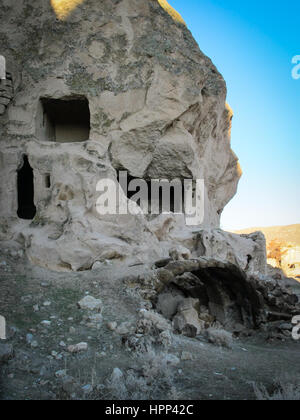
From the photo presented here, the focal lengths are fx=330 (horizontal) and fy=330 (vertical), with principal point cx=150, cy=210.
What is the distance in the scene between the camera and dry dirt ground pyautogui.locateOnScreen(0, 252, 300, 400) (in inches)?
126

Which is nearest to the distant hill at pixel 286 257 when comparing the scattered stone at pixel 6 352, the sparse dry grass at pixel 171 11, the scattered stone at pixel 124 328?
the sparse dry grass at pixel 171 11

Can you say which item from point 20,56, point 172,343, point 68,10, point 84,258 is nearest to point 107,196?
point 84,258

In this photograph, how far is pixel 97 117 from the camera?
304 inches

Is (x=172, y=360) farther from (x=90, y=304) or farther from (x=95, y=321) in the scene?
(x=90, y=304)

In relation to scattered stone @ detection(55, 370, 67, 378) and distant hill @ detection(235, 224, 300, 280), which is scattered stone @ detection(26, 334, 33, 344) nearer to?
scattered stone @ detection(55, 370, 67, 378)

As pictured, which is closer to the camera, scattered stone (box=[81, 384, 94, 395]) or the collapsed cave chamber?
scattered stone (box=[81, 384, 94, 395])

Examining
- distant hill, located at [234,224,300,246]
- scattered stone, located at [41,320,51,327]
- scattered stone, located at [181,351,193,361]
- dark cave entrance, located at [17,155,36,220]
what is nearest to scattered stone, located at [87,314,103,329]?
scattered stone, located at [41,320,51,327]

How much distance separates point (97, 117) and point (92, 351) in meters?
5.46

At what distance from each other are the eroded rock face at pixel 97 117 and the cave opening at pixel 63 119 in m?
0.03

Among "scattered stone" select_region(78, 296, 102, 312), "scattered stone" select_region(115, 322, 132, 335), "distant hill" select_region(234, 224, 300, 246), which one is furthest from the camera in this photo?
"distant hill" select_region(234, 224, 300, 246)

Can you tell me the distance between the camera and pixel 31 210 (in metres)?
8.62

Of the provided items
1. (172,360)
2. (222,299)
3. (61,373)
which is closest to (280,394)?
(172,360)

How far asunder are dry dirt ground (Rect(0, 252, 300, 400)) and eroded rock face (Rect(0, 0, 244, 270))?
37.5 inches

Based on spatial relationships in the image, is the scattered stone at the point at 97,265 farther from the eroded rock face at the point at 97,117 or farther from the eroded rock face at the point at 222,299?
the eroded rock face at the point at 222,299
